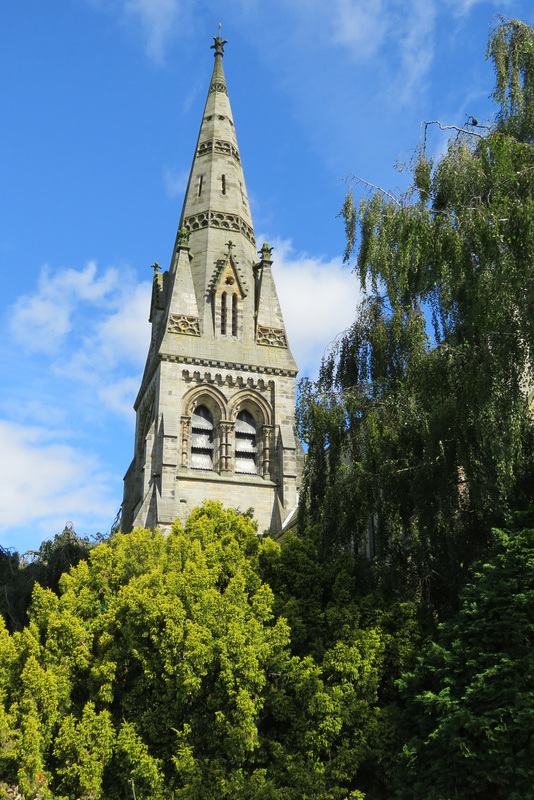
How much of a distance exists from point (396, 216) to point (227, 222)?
80.8 ft

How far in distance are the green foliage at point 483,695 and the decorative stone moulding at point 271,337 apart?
22565 millimetres

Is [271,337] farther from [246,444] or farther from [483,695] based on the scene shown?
[483,695]

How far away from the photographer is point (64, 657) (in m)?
17.7

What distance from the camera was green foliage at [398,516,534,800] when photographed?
514 inches

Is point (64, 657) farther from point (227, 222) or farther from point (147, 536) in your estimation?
point (227, 222)

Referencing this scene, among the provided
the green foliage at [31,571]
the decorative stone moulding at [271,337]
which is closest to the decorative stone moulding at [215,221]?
the decorative stone moulding at [271,337]

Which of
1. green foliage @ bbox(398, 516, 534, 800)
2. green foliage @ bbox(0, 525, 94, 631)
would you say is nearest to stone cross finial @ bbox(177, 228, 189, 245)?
green foliage @ bbox(0, 525, 94, 631)

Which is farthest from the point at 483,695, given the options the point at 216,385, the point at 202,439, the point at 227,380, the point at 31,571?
the point at 227,380

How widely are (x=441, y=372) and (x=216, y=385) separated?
20.7 metres

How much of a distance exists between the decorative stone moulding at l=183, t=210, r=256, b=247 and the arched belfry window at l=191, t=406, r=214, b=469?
28.5ft

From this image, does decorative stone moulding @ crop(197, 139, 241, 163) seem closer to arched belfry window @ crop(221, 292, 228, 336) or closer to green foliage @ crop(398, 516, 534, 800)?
arched belfry window @ crop(221, 292, 228, 336)

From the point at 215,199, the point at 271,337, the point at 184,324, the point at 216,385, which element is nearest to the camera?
the point at 216,385

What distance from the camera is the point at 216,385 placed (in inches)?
1389

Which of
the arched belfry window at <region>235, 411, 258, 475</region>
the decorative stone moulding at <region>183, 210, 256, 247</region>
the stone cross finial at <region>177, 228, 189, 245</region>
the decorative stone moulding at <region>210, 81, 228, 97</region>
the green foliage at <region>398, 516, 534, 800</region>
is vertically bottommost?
the green foliage at <region>398, 516, 534, 800</region>
